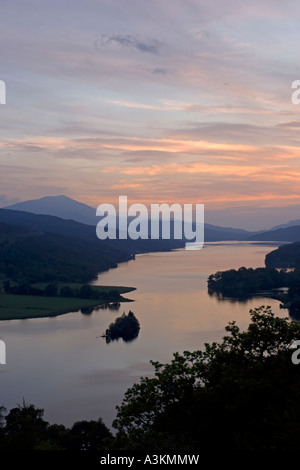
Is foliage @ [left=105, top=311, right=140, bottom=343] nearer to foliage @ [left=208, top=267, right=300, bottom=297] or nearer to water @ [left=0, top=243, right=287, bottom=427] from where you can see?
water @ [left=0, top=243, right=287, bottom=427]

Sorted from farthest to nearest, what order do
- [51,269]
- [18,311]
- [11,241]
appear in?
[11,241], [51,269], [18,311]

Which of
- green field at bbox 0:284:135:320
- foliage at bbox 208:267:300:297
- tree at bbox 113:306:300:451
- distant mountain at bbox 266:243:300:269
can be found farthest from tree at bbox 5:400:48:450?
distant mountain at bbox 266:243:300:269

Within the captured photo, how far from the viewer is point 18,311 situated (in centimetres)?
6556

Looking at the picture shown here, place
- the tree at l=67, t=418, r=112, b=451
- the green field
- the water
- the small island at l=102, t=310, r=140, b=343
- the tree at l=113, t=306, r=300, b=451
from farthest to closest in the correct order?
the green field
the small island at l=102, t=310, r=140, b=343
the water
the tree at l=67, t=418, r=112, b=451
the tree at l=113, t=306, r=300, b=451

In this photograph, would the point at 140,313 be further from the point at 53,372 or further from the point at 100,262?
the point at 100,262

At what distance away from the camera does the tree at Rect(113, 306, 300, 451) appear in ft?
43.6

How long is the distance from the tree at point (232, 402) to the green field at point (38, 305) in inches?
1902

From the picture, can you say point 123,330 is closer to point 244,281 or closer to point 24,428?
point 24,428

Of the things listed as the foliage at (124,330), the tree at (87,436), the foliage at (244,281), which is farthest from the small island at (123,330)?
the foliage at (244,281)

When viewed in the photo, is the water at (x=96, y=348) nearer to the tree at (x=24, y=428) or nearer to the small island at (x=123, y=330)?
the small island at (x=123, y=330)

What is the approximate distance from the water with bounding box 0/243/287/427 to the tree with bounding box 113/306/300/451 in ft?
44.1

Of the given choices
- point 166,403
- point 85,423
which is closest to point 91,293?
point 85,423

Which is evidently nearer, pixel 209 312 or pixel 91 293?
pixel 209 312

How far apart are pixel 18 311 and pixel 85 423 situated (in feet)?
142
